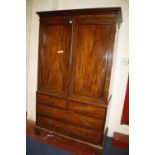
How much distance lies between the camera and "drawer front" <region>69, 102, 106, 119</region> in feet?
6.17

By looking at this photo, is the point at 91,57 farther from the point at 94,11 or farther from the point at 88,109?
the point at 88,109

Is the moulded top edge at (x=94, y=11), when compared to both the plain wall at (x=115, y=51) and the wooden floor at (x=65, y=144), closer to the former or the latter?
the plain wall at (x=115, y=51)

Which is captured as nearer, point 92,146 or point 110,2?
point 92,146

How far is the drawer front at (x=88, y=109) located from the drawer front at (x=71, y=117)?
0.06 meters

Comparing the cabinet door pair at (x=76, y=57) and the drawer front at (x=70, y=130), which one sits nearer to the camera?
the cabinet door pair at (x=76, y=57)

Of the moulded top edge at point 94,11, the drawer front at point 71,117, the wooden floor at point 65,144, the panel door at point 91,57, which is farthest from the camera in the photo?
the wooden floor at point 65,144

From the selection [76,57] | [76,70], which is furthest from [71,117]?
[76,57]

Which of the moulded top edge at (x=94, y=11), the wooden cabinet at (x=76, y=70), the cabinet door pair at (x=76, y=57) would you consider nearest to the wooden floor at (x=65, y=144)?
the wooden cabinet at (x=76, y=70)

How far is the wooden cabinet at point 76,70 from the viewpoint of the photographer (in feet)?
5.93

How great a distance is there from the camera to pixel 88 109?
6.38ft
